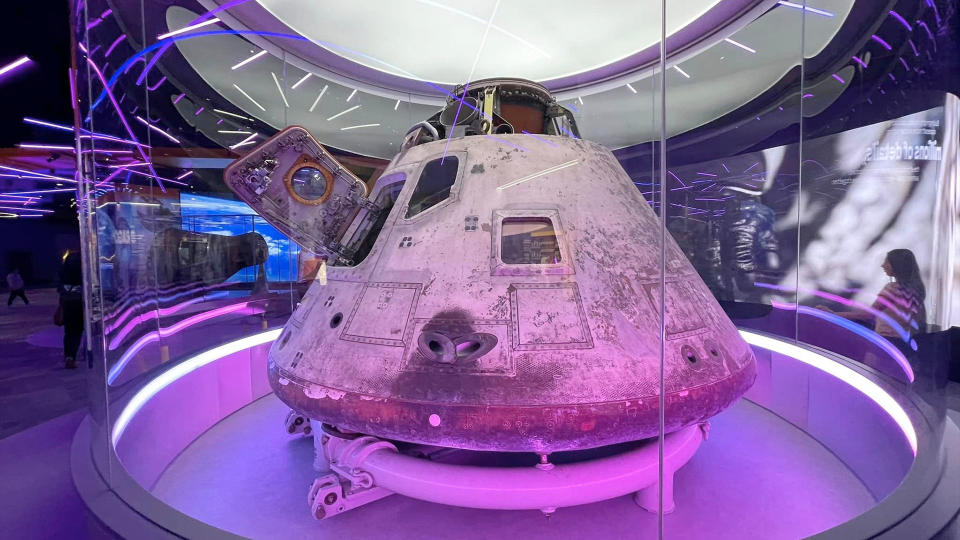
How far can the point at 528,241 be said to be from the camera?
1651 mm

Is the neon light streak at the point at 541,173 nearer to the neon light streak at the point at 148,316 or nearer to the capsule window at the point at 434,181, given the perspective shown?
the capsule window at the point at 434,181

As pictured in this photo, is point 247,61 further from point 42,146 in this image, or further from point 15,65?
point 42,146

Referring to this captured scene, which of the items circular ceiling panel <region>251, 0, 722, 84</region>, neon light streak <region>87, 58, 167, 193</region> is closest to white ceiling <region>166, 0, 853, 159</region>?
circular ceiling panel <region>251, 0, 722, 84</region>

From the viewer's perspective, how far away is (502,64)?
3.10 meters

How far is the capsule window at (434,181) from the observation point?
1914 millimetres

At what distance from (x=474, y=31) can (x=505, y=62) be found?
0.64 m

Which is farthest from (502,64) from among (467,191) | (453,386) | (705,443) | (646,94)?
(705,443)

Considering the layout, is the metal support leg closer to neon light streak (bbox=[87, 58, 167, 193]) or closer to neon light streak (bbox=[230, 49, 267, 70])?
neon light streak (bbox=[87, 58, 167, 193])

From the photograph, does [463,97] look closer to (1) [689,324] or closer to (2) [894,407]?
(1) [689,324]

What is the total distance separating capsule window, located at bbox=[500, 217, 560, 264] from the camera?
1.61 m

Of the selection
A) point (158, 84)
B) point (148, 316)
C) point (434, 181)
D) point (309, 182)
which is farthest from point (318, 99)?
point (148, 316)

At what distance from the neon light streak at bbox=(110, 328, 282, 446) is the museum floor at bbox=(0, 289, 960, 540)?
0.31 metres

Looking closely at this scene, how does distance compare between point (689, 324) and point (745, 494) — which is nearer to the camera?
point (689, 324)

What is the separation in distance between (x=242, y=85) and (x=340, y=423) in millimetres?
3425
